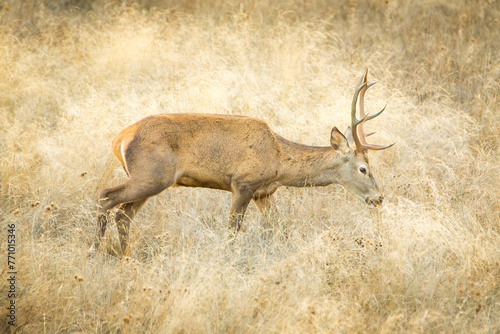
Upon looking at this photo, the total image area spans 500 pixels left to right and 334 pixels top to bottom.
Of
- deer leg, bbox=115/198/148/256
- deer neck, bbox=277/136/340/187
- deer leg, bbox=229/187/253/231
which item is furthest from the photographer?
deer neck, bbox=277/136/340/187

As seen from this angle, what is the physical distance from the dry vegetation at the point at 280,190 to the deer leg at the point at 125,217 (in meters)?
0.12

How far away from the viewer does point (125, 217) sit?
5.89 meters

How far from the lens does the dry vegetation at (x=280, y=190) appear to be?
4352 mm

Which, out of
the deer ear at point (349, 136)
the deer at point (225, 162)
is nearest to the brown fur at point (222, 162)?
the deer at point (225, 162)

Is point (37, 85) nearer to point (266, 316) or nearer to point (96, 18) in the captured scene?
point (96, 18)

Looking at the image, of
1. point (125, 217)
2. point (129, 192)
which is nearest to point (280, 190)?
point (125, 217)

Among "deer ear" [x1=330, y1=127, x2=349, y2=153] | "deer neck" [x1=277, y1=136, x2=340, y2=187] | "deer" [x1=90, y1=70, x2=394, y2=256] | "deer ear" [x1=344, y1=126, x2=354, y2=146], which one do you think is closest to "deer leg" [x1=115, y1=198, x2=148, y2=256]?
"deer" [x1=90, y1=70, x2=394, y2=256]

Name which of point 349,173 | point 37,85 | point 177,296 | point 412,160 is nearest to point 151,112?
point 37,85

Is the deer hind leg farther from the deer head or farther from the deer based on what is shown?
the deer head

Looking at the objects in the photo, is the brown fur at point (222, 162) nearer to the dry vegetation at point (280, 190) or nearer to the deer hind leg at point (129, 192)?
the deer hind leg at point (129, 192)

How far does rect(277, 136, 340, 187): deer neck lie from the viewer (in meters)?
6.20

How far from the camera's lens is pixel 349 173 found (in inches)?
247

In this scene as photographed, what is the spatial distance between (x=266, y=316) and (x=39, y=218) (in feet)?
9.35

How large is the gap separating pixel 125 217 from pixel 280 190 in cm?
195
